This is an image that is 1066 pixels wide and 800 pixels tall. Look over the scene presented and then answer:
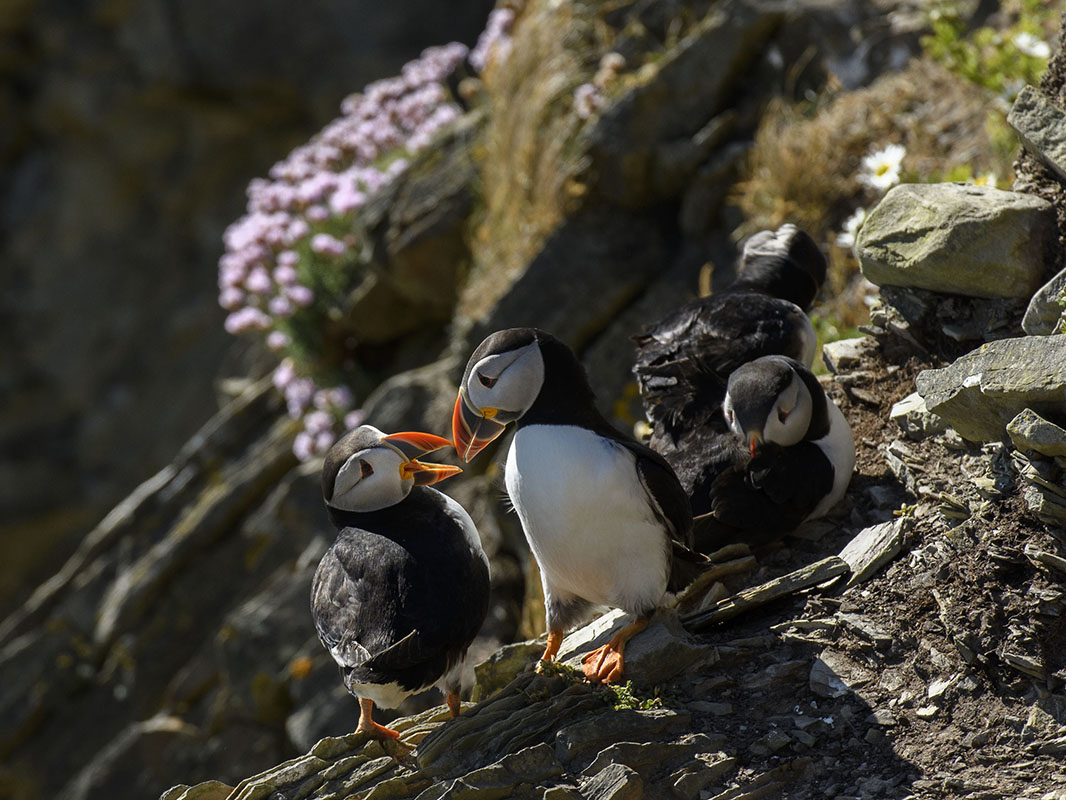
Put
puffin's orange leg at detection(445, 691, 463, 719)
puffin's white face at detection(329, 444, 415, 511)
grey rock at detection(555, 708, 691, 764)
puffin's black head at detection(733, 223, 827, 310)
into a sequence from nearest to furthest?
grey rock at detection(555, 708, 691, 764) < puffin's orange leg at detection(445, 691, 463, 719) < puffin's white face at detection(329, 444, 415, 511) < puffin's black head at detection(733, 223, 827, 310)

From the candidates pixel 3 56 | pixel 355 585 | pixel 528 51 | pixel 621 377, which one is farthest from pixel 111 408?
pixel 355 585

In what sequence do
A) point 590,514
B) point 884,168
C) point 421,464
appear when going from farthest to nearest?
1. point 884,168
2. point 421,464
3. point 590,514

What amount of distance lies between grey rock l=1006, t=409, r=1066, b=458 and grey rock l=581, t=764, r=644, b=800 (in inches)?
58.2

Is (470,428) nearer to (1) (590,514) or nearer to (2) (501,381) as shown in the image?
(2) (501,381)

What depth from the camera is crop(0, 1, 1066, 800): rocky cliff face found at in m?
3.24

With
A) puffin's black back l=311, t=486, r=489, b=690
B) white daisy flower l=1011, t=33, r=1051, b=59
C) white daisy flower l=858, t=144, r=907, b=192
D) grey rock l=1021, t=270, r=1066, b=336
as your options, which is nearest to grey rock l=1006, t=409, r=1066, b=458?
grey rock l=1021, t=270, r=1066, b=336

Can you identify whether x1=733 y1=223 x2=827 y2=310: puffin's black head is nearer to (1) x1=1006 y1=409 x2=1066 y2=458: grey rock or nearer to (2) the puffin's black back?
(1) x1=1006 y1=409 x2=1066 y2=458: grey rock

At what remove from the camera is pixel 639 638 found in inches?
143

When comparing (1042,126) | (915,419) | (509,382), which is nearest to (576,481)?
(509,382)

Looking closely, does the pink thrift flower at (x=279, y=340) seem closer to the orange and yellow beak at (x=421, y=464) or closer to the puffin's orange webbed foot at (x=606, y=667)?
the orange and yellow beak at (x=421, y=464)

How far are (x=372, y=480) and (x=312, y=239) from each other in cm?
555

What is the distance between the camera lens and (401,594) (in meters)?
3.45

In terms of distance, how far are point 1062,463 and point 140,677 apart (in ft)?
24.9

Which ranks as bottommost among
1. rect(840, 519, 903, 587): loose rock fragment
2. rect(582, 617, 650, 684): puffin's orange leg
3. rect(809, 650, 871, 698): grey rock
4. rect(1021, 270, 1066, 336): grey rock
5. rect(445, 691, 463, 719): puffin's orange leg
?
rect(809, 650, 871, 698): grey rock
